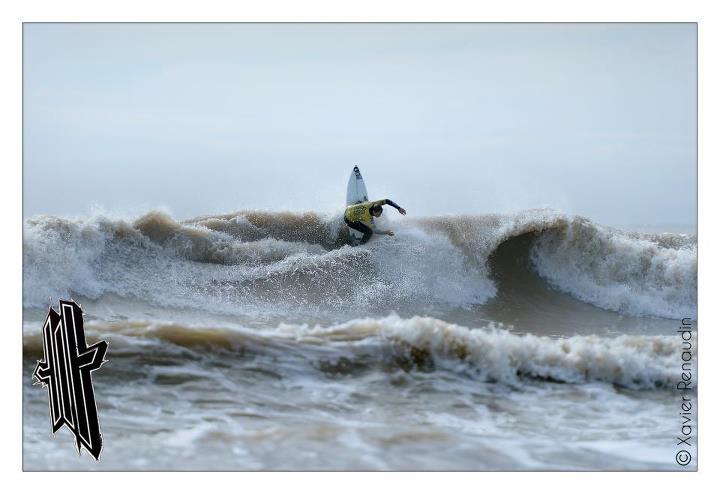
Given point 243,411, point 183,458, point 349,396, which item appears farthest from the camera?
point 349,396

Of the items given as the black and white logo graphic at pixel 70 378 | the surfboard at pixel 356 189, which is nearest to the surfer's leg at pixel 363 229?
the surfboard at pixel 356 189

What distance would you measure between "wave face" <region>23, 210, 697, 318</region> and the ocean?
0.03 metres

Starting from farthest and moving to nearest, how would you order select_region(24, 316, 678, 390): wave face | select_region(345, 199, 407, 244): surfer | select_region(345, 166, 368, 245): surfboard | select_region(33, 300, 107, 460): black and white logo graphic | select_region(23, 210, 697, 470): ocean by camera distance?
select_region(345, 166, 368, 245): surfboard → select_region(345, 199, 407, 244): surfer → select_region(24, 316, 678, 390): wave face → select_region(23, 210, 697, 470): ocean → select_region(33, 300, 107, 460): black and white logo graphic

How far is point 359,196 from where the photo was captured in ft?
36.2

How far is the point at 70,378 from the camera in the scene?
14.1 ft

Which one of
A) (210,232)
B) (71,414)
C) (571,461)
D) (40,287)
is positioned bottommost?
(571,461)

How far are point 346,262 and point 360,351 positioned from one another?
4.13m

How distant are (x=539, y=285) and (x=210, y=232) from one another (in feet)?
16.1

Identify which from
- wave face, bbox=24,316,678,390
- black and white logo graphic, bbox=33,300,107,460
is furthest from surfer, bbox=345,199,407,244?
black and white logo graphic, bbox=33,300,107,460

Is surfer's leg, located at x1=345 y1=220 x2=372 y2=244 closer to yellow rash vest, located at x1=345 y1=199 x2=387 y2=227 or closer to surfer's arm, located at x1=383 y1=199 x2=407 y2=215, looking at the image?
yellow rash vest, located at x1=345 y1=199 x2=387 y2=227

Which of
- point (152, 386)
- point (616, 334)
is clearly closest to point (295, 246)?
point (616, 334)

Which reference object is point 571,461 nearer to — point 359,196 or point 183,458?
point 183,458

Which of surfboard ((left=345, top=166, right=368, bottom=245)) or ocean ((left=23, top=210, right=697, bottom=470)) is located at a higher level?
surfboard ((left=345, top=166, right=368, bottom=245))

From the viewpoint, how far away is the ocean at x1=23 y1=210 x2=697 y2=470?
4383mm
